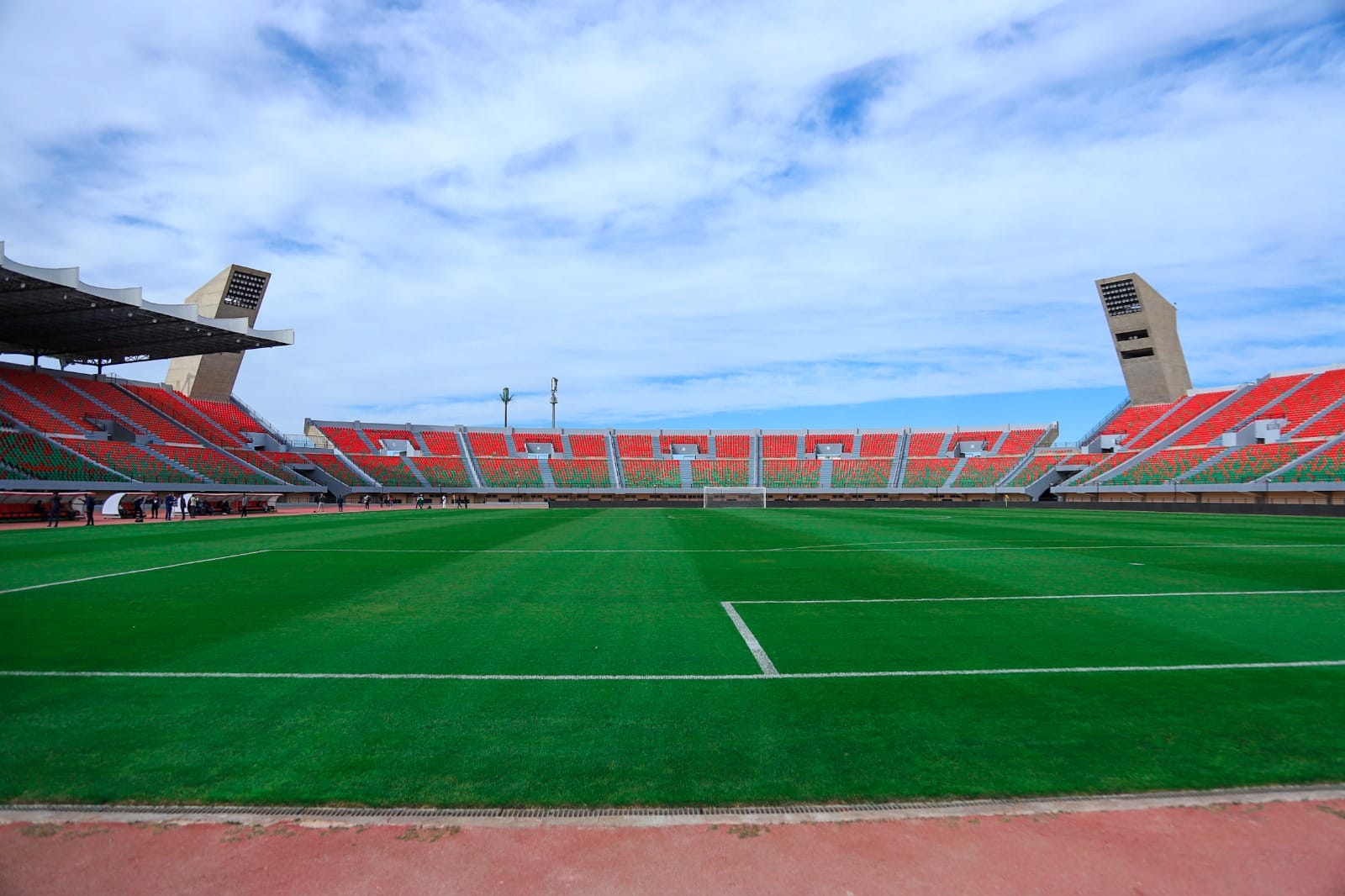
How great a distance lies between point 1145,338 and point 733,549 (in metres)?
63.3

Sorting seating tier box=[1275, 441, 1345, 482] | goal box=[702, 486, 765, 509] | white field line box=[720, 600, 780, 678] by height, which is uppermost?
seating tier box=[1275, 441, 1345, 482]

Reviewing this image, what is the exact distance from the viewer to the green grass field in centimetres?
384

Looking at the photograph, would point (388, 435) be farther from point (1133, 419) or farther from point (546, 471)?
point (1133, 419)

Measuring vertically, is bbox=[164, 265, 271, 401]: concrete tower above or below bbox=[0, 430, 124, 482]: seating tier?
above

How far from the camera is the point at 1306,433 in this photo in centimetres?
4672

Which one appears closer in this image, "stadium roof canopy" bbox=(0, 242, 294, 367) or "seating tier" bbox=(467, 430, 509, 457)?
"stadium roof canopy" bbox=(0, 242, 294, 367)

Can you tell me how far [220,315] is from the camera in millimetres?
58906

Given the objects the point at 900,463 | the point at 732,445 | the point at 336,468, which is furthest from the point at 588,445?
the point at 900,463

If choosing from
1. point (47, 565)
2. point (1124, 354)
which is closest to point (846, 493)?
point (1124, 354)

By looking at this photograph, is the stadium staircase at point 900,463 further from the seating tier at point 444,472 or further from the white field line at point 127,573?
the white field line at point 127,573

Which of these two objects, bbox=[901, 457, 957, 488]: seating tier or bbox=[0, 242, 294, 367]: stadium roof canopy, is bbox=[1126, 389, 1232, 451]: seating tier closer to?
bbox=[901, 457, 957, 488]: seating tier

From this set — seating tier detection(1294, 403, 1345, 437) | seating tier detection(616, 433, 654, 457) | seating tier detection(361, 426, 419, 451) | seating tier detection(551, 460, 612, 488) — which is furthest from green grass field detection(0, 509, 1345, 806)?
seating tier detection(616, 433, 654, 457)

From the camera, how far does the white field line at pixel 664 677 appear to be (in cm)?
571

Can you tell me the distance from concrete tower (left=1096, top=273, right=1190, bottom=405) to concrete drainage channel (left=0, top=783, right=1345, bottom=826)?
2834 inches
